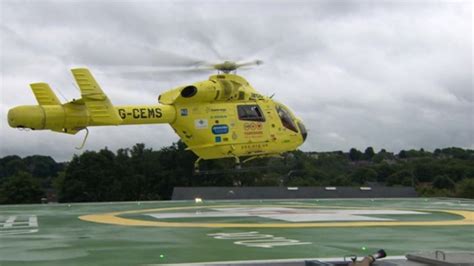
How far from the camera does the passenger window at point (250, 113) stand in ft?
90.2

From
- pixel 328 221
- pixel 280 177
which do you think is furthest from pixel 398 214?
pixel 280 177

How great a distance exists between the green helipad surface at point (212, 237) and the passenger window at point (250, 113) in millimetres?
4613

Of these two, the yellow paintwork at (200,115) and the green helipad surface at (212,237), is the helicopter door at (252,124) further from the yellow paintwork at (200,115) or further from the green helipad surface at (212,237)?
the green helipad surface at (212,237)

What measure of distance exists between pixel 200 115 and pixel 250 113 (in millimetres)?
2507

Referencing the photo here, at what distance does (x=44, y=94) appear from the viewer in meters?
22.4

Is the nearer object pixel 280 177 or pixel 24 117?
pixel 24 117

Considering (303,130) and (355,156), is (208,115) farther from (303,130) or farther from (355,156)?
(355,156)

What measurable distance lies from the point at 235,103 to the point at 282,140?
10.1 feet

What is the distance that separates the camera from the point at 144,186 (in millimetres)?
95312

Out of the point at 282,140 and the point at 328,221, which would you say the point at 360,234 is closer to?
the point at 328,221

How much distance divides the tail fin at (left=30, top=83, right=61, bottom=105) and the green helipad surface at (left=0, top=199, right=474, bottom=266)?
4504 millimetres

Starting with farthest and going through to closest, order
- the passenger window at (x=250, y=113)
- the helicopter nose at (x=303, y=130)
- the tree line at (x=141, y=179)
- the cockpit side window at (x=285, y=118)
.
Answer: the tree line at (x=141, y=179), the helicopter nose at (x=303, y=130), the cockpit side window at (x=285, y=118), the passenger window at (x=250, y=113)

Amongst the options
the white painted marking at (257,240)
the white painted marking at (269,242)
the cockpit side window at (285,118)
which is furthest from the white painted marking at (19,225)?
the cockpit side window at (285,118)

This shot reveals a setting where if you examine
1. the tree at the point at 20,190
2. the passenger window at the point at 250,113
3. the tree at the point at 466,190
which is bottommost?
the tree at the point at 466,190
